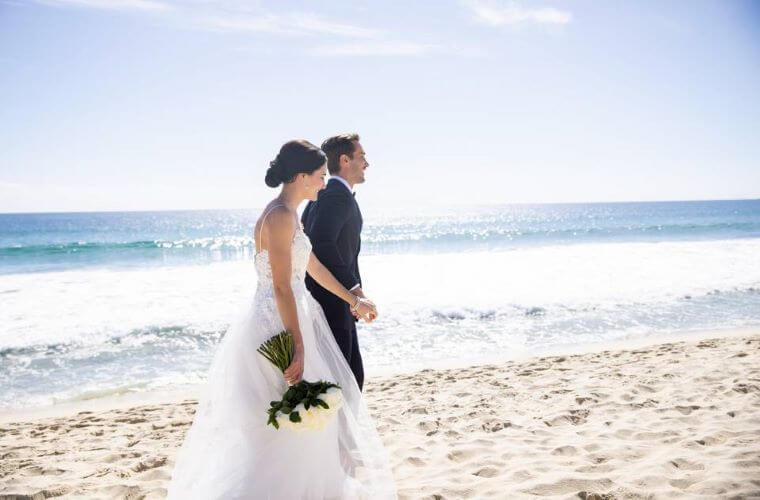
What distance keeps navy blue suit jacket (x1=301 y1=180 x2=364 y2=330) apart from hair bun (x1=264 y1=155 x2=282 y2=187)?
0.75m

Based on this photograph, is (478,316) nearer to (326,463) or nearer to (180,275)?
(326,463)

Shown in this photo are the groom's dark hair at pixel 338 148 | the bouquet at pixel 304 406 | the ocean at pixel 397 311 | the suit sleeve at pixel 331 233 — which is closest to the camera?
the bouquet at pixel 304 406

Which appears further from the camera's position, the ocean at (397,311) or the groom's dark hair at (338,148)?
the ocean at (397,311)

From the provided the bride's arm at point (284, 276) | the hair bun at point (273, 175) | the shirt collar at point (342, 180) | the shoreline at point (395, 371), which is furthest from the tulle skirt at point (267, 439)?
the shoreline at point (395, 371)

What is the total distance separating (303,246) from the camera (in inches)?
120

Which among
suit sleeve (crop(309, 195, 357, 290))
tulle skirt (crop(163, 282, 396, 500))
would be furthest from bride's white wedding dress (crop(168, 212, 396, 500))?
suit sleeve (crop(309, 195, 357, 290))

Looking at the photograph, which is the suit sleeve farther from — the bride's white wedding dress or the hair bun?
the hair bun

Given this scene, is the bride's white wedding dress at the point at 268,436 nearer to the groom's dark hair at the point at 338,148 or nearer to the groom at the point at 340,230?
the groom at the point at 340,230

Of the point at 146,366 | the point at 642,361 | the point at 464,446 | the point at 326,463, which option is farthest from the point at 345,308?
the point at 146,366

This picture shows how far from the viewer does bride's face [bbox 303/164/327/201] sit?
9.79ft

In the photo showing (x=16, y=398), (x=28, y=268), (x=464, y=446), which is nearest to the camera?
(x=464, y=446)

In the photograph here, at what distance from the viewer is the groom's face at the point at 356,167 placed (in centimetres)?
381

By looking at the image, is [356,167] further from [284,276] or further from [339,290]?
[284,276]

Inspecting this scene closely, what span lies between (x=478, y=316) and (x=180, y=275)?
13.4 metres
